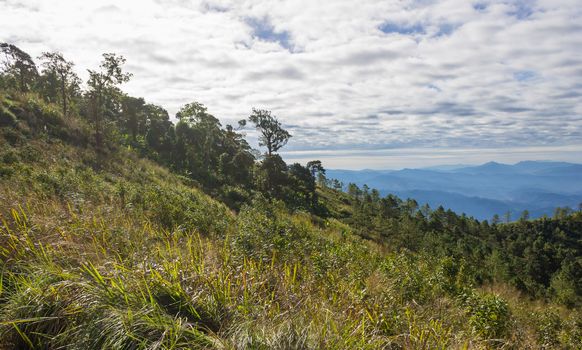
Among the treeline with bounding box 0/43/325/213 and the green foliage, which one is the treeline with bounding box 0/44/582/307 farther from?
the green foliage

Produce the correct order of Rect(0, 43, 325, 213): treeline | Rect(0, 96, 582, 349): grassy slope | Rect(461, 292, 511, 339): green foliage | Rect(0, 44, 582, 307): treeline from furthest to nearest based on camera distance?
Rect(0, 43, 325, 213): treeline
Rect(0, 44, 582, 307): treeline
Rect(461, 292, 511, 339): green foliage
Rect(0, 96, 582, 349): grassy slope

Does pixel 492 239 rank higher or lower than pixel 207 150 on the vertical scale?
lower

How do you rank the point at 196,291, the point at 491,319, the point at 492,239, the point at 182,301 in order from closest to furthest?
1. the point at 182,301
2. the point at 196,291
3. the point at 491,319
4. the point at 492,239

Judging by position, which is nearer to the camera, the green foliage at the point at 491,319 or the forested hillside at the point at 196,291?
the forested hillside at the point at 196,291

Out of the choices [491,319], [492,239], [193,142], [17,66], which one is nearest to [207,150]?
[193,142]

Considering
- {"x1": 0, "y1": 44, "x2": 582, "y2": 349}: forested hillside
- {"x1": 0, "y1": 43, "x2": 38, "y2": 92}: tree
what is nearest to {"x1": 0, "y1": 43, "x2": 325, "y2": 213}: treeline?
{"x1": 0, "y1": 43, "x2": 38, "y2": 92}: tree

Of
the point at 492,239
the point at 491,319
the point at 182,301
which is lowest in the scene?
the point at 492,239

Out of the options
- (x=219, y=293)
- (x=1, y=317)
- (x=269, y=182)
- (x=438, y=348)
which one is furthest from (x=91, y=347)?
(x=269, y=182)

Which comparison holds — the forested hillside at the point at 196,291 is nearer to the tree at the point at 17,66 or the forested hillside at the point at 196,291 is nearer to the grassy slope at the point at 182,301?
the grassy slope at the point at 182,301

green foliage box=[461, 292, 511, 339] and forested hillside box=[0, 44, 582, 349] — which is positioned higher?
forested hillside box=[0, 44, 582, 349]

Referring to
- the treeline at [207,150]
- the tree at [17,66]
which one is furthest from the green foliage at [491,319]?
the tree at [17,66]

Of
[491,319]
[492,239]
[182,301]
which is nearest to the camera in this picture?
[182,301]

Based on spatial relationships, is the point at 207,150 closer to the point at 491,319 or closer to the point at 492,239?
the point at 491,319

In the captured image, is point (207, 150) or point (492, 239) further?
A: point (492, 239)
